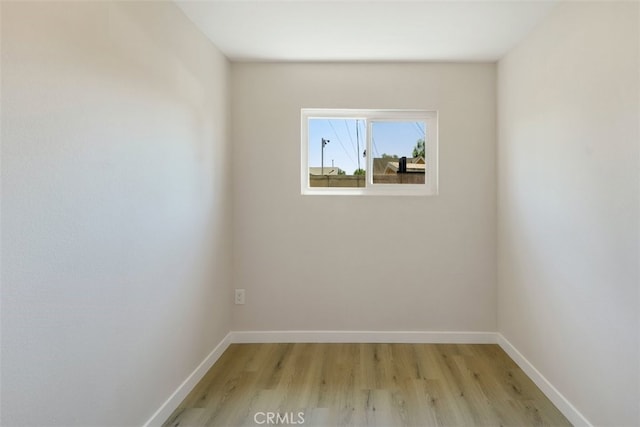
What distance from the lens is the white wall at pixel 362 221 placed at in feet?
9.04

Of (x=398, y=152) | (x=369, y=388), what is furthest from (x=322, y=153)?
(x=369, y=388)

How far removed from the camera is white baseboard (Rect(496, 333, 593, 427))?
Result: 175 cm

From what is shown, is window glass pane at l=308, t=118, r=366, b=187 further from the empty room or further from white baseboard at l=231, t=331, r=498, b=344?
white baseboard at l=231, t=331, r=498, b=344

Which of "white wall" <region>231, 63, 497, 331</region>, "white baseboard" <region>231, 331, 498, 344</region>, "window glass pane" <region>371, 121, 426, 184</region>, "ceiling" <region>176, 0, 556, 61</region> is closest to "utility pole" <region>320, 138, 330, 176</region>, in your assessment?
"white wall" <region>231, 63, 497, 331</region>

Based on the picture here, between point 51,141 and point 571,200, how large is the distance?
237 centimetres

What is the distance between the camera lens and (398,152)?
9.55 ft

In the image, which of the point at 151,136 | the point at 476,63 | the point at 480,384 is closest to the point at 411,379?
the point at 480,384

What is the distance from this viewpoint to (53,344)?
113cm

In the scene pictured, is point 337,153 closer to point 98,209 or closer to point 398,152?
point 398,152

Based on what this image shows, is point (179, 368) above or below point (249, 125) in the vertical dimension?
below

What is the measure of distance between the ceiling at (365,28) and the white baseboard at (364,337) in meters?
2.23

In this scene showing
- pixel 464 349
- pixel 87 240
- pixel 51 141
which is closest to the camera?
pixel 51 141

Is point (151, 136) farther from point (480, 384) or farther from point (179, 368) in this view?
point (480, 384)

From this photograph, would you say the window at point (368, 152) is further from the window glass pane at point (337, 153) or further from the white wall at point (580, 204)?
the white wall at point (580, 204)
